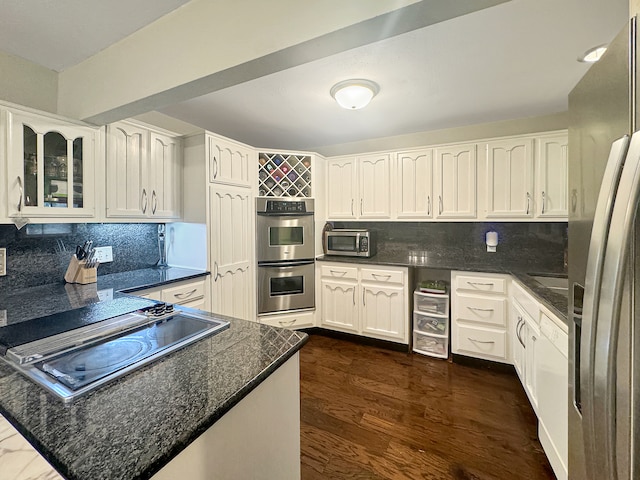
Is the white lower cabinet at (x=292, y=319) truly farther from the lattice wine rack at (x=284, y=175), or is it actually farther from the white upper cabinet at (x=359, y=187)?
the lattice wine rack at (x=284, y=175)

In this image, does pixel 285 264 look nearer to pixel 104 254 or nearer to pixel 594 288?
pixel 104 254

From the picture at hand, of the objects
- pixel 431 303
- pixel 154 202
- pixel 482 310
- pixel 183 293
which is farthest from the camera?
pixel 431 303

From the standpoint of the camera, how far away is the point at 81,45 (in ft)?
5.31

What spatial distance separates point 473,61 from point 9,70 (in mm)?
2994

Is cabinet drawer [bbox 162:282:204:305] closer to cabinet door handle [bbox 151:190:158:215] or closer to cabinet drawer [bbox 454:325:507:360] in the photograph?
cabinet door handle [bbox 151:190:158:215]

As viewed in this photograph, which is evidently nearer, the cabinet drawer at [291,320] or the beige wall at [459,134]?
the beige wall at [459,134]

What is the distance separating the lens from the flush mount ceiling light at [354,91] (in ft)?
6.61

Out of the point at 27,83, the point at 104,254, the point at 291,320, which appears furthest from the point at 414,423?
the point at 27,83

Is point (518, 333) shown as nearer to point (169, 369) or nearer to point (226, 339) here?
point (226, 339)

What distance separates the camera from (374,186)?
3.17m

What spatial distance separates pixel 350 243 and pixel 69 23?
2729mm

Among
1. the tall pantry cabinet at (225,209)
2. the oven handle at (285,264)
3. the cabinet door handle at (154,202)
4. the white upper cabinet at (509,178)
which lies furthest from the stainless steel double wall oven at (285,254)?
the white upper cabinet at (509,178)

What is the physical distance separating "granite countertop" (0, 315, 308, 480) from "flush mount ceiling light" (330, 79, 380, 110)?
1.90 metres

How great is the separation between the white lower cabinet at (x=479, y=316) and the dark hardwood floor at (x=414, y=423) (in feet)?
0.65
